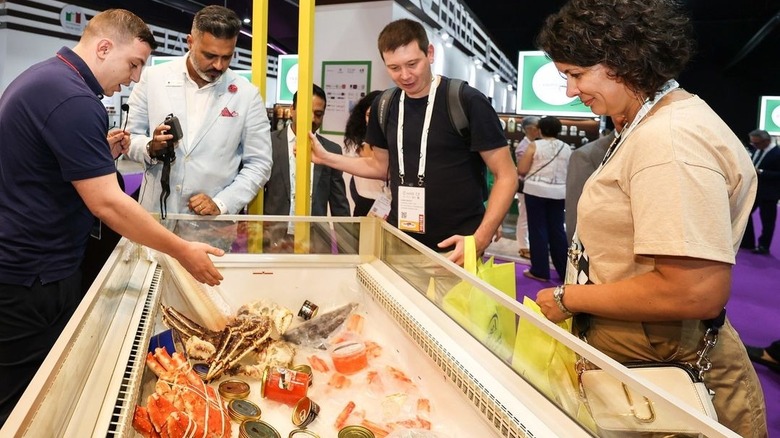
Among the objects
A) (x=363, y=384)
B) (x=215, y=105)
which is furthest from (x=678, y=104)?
(x=215, y=105)

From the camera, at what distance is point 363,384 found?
63.3 inches

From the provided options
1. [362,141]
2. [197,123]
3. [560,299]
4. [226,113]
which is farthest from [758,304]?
[197,123]

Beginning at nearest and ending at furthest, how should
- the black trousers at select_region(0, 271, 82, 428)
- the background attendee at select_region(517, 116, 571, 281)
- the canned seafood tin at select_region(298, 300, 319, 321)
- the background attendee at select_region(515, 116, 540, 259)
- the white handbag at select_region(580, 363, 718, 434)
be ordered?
1. the white handbag at select_region(580, 363, 718, 434)
2. the black trousers at select_region(0, 271, 82, 428)
3. the canned seafood tin at select_region(298, 300, 319, 321)
4. the background attendee at select_region(517, 116, 571, 281)
5. the background attendee at select_region(515, 116, 540, 259)

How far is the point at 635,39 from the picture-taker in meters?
1.16

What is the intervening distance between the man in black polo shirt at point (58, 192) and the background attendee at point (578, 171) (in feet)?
4.41

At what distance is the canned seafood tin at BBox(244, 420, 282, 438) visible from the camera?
127cm

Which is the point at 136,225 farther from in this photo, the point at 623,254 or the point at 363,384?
the point at 623,254

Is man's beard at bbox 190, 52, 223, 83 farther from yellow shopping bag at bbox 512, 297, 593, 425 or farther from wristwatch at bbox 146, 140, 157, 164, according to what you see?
yellow shopping bag at bbox 512, 297, 593, 425

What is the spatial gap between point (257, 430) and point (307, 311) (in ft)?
2.45

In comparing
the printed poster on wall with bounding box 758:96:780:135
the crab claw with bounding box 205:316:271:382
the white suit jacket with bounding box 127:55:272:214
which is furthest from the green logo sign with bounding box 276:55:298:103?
the printed poster on wall with bounding box 758:96:780:135

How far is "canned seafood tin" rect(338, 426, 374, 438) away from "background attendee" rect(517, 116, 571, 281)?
4.90m

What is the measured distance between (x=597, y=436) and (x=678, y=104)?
68 centimetres

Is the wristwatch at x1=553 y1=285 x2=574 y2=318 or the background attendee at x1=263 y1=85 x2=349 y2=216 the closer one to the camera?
the wristwatch at x1=553 y1=285 x2=574 y2=318

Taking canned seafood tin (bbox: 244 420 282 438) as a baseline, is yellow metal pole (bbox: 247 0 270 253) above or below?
above
